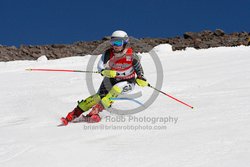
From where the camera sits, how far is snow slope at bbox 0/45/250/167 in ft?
15.7

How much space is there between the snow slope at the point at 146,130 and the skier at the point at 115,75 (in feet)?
1.52

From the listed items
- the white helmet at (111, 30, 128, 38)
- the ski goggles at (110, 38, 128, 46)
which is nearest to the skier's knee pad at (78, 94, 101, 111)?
the ski goggles at (110, 38, 128, 46)

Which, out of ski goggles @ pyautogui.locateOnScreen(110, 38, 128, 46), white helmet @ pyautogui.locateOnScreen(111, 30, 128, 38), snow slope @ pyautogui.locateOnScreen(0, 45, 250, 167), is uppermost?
white helmet @ pyautogui.locateOnScreen(111, 30, 128, 38)

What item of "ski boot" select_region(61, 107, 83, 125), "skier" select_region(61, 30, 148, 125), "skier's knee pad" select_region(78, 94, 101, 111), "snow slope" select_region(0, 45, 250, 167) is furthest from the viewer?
"skier's knee pad" select_region(78, 94, 101, 111)

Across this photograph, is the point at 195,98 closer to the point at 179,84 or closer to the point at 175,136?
the point at 179,84

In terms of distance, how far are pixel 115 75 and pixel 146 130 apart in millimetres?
1966

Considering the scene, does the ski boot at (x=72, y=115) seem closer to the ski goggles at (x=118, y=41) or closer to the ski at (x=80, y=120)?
the ski at (x=80, y=120)

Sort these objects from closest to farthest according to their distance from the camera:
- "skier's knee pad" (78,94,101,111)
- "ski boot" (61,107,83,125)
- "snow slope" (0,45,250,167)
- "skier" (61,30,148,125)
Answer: "snow slope" (0,45,250,167), "ski boot" (61,107,83,125), "skier" (61,30,148,125), "skier's knee pad" (78,94,101,111)

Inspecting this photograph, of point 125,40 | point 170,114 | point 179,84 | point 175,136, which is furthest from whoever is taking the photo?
point 179,84

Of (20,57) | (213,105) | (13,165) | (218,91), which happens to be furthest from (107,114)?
(20,57)

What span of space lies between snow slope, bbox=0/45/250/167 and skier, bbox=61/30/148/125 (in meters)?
0.46

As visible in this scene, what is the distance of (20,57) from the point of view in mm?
26734

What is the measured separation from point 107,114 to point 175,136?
9.75ft

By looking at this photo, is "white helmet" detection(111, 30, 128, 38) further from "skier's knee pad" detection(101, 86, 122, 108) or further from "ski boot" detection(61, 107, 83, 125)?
"ski boot" detection(61, 107, 83, 125)
